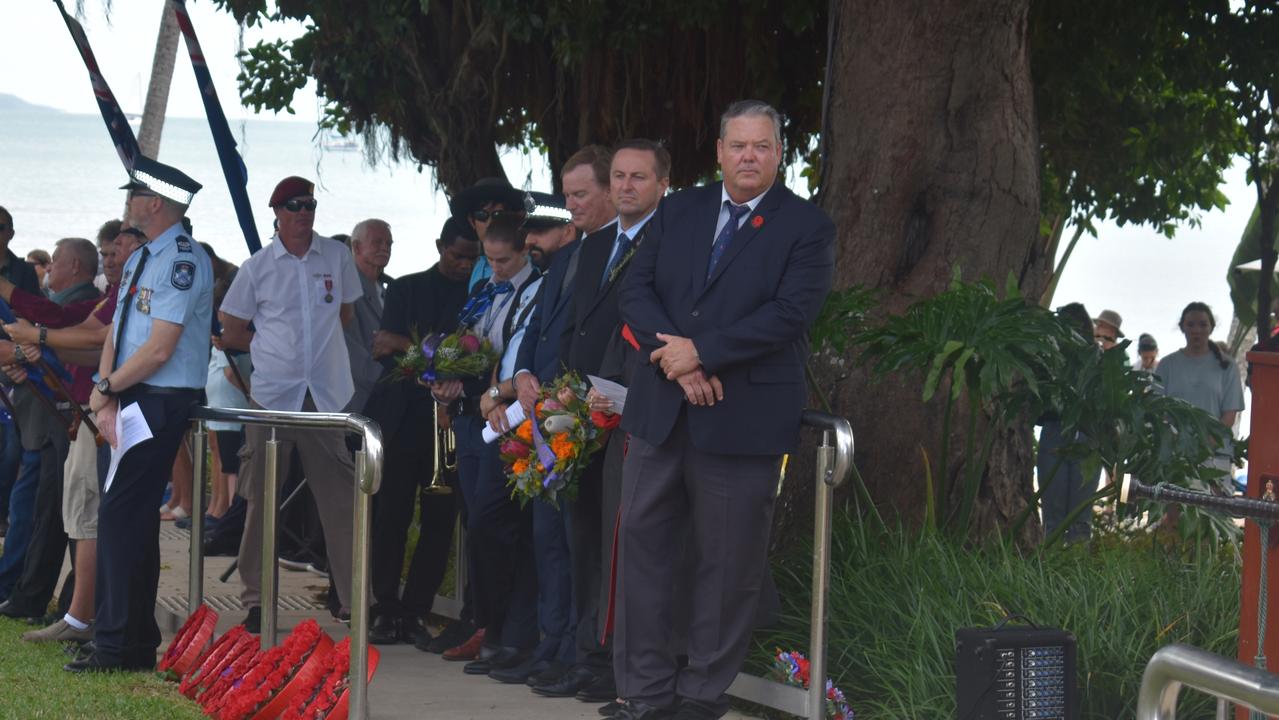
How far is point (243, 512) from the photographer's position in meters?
9.79

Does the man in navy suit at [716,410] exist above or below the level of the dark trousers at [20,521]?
above

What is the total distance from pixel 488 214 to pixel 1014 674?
325 cm

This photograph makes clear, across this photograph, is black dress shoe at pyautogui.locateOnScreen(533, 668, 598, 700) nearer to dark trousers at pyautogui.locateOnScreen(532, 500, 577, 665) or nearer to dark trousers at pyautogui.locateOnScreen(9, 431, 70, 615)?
dark trousers at pyautogui.locateOnScreen(532, 500, 577, 665)

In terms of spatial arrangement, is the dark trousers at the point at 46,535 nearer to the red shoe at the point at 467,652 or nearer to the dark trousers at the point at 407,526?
the dark trousers at the point at 407,526

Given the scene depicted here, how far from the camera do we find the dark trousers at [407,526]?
7.13 meters

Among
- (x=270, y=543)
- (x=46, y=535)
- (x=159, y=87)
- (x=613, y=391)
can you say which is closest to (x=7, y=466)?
(x=46, y=535)

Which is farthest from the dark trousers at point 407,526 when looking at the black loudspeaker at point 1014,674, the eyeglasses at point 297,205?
the black loudspeaker at point 1014,674

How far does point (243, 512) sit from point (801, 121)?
4579mm

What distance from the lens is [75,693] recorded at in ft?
19.1

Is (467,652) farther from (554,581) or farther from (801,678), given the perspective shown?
(801,678)

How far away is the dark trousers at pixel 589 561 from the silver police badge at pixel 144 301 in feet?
5.79

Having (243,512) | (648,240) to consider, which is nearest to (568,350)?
(648,240)

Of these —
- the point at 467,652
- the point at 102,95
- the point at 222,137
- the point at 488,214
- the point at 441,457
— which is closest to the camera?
the point at 467,652

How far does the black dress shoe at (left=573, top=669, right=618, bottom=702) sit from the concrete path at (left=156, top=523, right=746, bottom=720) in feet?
0.15
